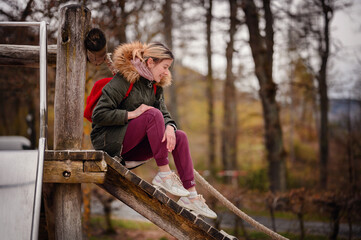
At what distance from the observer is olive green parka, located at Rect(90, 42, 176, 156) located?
2902 millimetres

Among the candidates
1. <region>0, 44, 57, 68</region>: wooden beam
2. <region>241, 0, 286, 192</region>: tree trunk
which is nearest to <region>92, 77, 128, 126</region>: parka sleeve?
<region>0, 44, 57, 68</region>: wooden beam

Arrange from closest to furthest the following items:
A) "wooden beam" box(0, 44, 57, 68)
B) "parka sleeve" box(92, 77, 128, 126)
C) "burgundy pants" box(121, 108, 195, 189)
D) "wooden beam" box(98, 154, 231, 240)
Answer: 1. "parka sleeve" box(92, 77, 128, 126)
2. "burgundy pants" box(121, 108, 195, 189)
3. "wooden beam" box(98, 154, 231, 240)
4. "wooden beam" box(0, 44, 57, 68)

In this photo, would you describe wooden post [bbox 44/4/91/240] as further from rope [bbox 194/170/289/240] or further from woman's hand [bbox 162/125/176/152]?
rope [bbox 194/170/289/240]

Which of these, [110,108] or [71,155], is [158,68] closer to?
[110,108]

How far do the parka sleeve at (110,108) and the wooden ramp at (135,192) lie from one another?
0.26m

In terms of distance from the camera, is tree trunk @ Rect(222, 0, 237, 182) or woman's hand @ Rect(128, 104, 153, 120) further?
tree trunk @ Rect(222, 0, 237, 182)

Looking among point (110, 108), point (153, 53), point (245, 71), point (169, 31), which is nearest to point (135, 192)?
point (110, 108)

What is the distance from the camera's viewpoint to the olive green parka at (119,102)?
114 inches

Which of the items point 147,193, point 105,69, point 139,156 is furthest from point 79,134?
point 105,69

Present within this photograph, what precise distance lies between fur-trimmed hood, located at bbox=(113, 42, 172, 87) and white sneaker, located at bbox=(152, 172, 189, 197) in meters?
0.83

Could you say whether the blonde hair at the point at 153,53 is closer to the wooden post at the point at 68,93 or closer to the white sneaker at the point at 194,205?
the wooden post at the point at 68,93

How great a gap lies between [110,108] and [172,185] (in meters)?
0.79

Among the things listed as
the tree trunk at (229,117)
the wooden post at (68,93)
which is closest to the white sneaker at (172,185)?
the wooden post at (68,93)

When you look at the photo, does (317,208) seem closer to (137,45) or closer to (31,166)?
(137,45)
